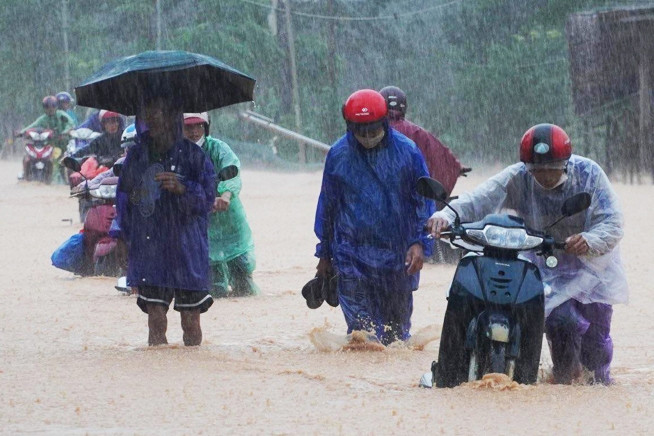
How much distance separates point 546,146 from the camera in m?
6.70

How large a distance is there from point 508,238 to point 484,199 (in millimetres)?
826

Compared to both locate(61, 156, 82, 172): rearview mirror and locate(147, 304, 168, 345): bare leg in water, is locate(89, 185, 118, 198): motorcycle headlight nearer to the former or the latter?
locate(61, 156, 82, 172): rearview mirror

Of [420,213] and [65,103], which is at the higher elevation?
[65,103]

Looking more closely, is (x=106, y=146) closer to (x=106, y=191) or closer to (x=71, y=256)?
(x=71, y=256)

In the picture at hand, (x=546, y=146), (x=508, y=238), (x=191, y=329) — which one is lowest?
(x=191, y=329)

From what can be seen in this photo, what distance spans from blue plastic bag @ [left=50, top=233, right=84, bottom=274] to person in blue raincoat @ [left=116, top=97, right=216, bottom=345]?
5337mm

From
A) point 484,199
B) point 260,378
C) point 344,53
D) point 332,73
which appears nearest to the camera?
point 484,199

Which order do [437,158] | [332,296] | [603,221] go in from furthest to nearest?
1. [437,158]
2. [332,296]
3. [603,221]

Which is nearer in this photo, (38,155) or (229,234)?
(229,234)

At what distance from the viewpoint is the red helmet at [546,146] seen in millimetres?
6703

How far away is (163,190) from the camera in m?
8.22

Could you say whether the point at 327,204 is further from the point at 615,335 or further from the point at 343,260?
the point at 615,335

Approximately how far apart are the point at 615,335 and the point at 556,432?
4033mm

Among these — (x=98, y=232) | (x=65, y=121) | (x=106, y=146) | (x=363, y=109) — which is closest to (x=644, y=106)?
(x=65, y=121)
